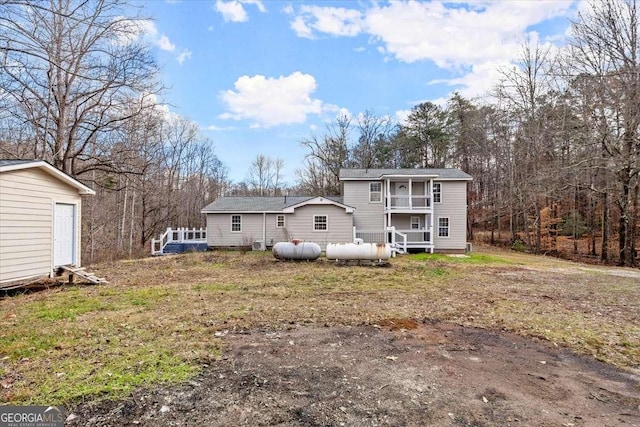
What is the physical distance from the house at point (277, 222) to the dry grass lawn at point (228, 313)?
6.96m

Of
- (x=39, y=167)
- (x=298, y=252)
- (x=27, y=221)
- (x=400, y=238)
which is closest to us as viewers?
(x=27, y=221)

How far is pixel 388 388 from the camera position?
372 centimetres

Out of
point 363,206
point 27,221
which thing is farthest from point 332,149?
point 27,221

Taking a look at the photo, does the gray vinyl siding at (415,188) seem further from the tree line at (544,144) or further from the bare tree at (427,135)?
the bare tree at (427,135)

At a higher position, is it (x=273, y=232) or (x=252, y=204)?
(x=252, y=204)

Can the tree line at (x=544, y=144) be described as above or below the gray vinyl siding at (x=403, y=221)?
above

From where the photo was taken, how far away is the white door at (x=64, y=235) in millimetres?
9703

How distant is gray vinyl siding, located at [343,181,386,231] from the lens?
20906mm

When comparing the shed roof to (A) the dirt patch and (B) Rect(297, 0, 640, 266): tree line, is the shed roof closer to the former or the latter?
(A) the dirt patch

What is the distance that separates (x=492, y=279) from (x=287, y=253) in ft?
26.9

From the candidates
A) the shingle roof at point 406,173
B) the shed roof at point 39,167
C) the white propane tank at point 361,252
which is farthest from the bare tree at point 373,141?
the shed roof at point 39,167

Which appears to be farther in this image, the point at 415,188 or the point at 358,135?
the point at 358,135

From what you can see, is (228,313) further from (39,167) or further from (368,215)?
(368,215)

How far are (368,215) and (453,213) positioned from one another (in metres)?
5.23
